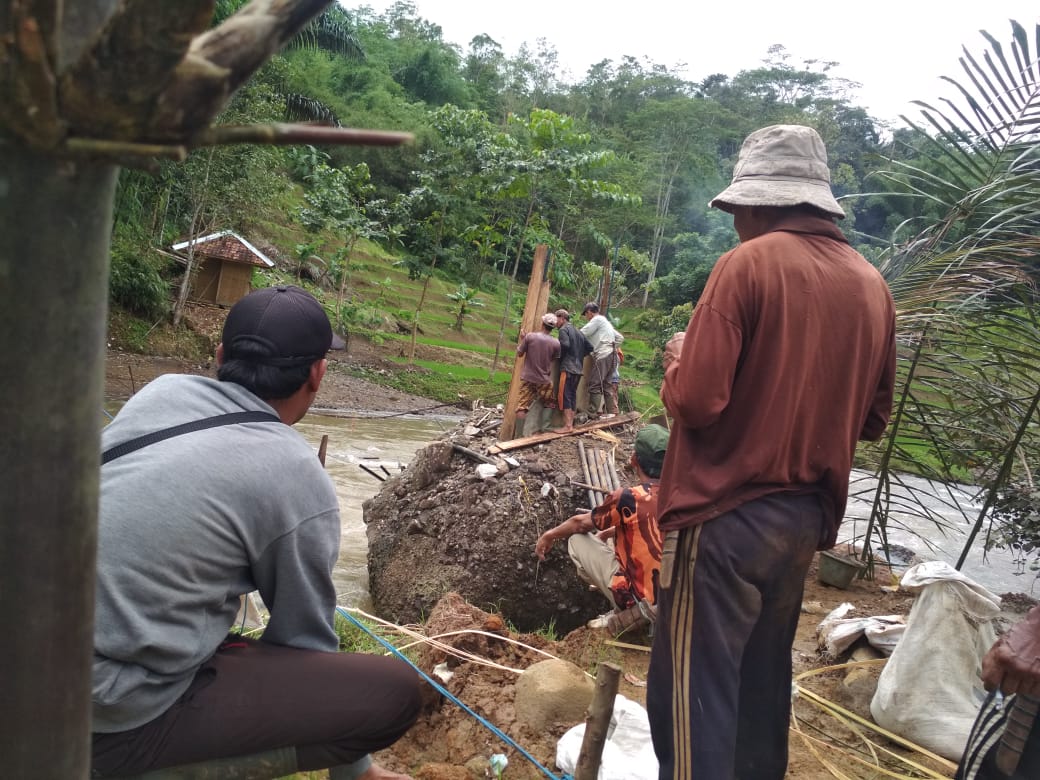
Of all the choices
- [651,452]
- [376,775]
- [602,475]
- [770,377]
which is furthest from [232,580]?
[602,475]

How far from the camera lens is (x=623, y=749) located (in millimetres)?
2861

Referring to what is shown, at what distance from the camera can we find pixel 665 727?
2.16 m

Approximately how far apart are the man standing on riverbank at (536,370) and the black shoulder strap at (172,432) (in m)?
6.80

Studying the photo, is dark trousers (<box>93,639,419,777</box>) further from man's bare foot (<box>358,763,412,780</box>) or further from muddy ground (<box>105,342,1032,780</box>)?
muddy ground (<box>105,342,1032,780</box>)

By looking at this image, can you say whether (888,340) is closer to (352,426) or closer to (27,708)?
(27,708)

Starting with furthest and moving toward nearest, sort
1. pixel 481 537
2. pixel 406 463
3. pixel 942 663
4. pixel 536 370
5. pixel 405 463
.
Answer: pixel 406 463 → pixel 405 463 → pixel 536 370 → pixel 481 537 → pixel 942 663

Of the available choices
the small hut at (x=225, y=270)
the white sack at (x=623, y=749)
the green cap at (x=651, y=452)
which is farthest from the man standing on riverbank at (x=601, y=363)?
the small hut at (x=225, y=270)

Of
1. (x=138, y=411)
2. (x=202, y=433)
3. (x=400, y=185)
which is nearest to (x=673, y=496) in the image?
(x=202, y=433)

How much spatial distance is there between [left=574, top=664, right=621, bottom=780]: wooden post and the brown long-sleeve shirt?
0.55 meters

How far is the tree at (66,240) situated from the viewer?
2.53ft

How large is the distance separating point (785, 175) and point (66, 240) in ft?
6.37

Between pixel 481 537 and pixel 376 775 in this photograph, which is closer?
pixel 376 775

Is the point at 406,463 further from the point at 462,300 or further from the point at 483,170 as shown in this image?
the point at 462,300

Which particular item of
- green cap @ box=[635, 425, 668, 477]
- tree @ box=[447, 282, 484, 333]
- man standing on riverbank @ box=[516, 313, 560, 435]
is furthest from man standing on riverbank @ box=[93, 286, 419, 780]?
tree @ box=[447, 282, 484, 333]
